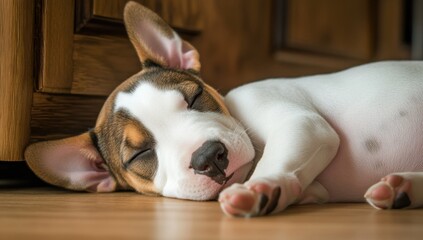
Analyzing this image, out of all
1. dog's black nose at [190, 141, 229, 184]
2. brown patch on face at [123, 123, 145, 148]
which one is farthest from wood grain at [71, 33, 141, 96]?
dog's black nose at [190, 141, 229, 184]

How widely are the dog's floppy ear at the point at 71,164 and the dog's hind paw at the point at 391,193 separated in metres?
0.95

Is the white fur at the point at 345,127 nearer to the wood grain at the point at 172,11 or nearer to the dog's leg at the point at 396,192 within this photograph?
the dog's leg at the point at 396,192

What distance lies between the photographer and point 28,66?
2191mm

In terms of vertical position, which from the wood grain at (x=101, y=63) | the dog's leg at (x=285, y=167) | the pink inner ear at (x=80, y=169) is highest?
the wood grain at (x=101, y=63)

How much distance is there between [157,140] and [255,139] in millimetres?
281

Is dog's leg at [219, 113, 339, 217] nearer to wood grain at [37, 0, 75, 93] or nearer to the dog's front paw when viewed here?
the dog's front paw

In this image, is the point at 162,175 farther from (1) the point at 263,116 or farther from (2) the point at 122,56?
(2) the point at 122,56

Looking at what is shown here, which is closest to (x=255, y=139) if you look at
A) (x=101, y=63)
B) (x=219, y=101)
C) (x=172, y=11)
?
(x=219, y=101)

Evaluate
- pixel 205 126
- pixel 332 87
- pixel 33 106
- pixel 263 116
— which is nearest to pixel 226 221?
pixel 205 126

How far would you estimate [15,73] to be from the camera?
7.09 ft

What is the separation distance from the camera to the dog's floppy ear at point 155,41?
2246 millimetres

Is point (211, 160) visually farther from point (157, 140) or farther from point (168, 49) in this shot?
point (168, 49)

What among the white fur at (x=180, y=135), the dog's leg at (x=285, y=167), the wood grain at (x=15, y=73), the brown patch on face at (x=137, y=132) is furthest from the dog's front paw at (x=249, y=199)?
the wood grain at (x=15, y=73)

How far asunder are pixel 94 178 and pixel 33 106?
32cm
